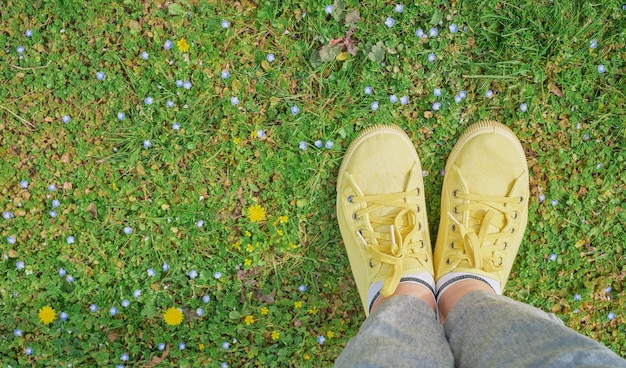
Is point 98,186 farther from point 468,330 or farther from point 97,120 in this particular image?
point 468,330

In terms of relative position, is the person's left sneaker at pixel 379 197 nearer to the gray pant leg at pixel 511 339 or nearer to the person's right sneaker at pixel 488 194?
the person's right sneaker at pixel 488 194

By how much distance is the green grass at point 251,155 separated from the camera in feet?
7.59

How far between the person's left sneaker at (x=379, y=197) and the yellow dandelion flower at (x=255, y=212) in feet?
1.23

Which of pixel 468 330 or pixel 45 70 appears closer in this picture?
pixel 468 330

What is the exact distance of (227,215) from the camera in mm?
2410

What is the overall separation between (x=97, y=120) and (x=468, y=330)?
1.88m

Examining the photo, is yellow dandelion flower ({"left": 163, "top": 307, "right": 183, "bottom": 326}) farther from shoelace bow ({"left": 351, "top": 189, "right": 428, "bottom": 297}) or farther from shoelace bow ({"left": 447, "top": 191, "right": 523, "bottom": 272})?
shoelace bow ({"left": 447, "top": 191, "right": 523, "bottom": 272})

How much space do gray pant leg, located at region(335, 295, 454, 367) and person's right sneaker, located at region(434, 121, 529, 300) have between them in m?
0.50

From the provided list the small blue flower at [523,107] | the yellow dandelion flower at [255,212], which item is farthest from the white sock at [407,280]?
the small blue flower at [523,107]

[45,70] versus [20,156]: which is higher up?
[45,70]

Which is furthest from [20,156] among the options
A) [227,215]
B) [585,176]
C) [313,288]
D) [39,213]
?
[585,176]

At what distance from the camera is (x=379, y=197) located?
232 cm

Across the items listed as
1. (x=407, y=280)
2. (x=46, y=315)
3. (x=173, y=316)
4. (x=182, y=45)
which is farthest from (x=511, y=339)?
(x=46, y=315)

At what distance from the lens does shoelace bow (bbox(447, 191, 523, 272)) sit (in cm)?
222
